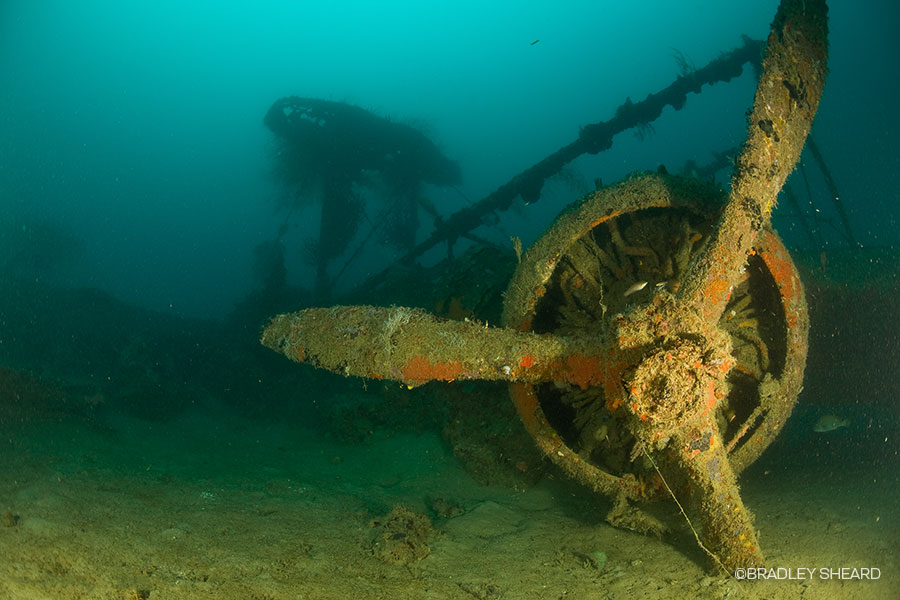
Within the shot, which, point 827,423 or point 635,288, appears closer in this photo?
point 635,288

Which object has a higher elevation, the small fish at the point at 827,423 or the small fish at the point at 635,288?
the small fish at the point at 635,288

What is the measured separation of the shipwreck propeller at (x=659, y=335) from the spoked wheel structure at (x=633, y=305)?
0.01 m

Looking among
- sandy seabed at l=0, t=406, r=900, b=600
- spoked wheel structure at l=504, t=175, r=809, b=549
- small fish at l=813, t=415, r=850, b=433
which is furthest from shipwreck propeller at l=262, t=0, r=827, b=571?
small fish at l=813, t=415, r=850, b=433

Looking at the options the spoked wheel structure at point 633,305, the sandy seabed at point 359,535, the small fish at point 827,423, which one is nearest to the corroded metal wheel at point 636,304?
the spoked wheel structure at point 633,305

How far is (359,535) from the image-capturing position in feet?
11.5

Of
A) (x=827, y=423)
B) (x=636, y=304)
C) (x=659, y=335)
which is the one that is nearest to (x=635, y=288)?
(x=636, y=304)

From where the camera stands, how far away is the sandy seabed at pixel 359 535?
263 cm

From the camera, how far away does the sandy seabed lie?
8.63ft

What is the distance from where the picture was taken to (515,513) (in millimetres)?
4141

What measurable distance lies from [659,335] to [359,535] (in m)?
2.58

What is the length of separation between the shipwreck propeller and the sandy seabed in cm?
41

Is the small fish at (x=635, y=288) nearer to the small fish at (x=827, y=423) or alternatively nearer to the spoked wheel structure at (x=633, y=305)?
the spoked wheel structure at (x=633, y=305)

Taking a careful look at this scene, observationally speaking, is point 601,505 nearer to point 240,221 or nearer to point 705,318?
point 705,318

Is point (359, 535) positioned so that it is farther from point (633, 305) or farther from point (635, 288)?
point (635, 288)
